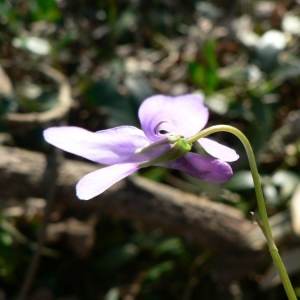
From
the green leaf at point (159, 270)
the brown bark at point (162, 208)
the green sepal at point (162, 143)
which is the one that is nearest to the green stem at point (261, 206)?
the green sepal at point (162, 143)

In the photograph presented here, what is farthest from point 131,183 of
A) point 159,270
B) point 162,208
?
point 159,270

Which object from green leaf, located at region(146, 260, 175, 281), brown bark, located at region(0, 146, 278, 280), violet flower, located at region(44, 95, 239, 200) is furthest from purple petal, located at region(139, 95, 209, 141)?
green leaf, located at region(146, 260, 175, 281)

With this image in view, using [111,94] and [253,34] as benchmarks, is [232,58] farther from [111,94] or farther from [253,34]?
[111,94]

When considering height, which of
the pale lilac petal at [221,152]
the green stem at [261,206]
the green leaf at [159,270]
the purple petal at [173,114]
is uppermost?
the green leaf at [159,270]

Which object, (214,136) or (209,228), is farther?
(214,136)

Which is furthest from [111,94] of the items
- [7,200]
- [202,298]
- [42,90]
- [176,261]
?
[202,298]

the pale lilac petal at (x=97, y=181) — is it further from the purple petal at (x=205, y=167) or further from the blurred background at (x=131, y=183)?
the blurred background at (x=131, y=183)
